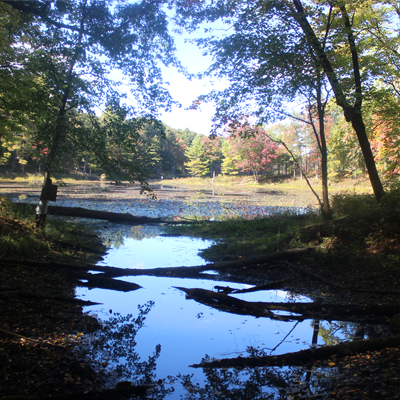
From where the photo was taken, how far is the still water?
4477mm

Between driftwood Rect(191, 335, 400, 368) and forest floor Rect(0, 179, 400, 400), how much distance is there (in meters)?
0.11

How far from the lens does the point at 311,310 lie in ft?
19.7

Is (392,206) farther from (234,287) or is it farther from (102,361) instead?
(102,361)

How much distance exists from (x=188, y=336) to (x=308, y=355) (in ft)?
5.97

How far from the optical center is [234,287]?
785cm

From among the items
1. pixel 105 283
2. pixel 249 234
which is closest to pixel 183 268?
pixel 105 283

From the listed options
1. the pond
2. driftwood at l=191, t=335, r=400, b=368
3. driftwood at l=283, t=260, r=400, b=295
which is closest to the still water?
the pond

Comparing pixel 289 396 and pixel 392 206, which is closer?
pixel 289 396

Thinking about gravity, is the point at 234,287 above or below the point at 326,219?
below

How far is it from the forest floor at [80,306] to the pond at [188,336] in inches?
19.9

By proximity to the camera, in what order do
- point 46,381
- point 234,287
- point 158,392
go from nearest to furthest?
point 46,381 < point 158,392 < point 234,287

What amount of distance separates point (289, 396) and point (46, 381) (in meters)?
2.59

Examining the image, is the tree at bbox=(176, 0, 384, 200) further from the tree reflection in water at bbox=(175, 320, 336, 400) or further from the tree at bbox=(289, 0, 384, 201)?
the tree reflection in water at bbox=(175, 320, 336, 400)

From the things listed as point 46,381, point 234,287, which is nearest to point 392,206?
point 234,287
